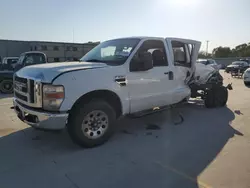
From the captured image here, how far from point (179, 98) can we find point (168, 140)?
1670 millimetres

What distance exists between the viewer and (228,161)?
3.74 metres

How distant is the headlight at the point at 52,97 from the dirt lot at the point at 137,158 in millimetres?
881

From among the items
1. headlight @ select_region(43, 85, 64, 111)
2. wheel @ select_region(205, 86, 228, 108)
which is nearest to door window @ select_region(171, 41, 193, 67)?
wheel @ select_region(205, 86, 228, 108)

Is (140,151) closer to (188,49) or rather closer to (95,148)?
(95,148)

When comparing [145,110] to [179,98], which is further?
[179,98]

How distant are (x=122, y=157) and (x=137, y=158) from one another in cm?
25

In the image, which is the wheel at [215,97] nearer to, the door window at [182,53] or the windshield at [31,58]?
the door window at [182,53]

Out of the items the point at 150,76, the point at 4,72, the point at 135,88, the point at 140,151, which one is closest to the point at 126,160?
the point at 140,151

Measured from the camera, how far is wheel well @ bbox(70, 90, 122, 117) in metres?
4.09

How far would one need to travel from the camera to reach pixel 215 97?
25.0 ft

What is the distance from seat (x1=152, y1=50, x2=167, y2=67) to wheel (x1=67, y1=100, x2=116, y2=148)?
5.45ft

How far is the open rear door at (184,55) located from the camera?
5.93 meters

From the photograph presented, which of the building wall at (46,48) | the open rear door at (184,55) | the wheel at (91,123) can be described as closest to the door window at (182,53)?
the open rear door at (184,55)

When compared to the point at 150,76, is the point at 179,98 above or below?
below
